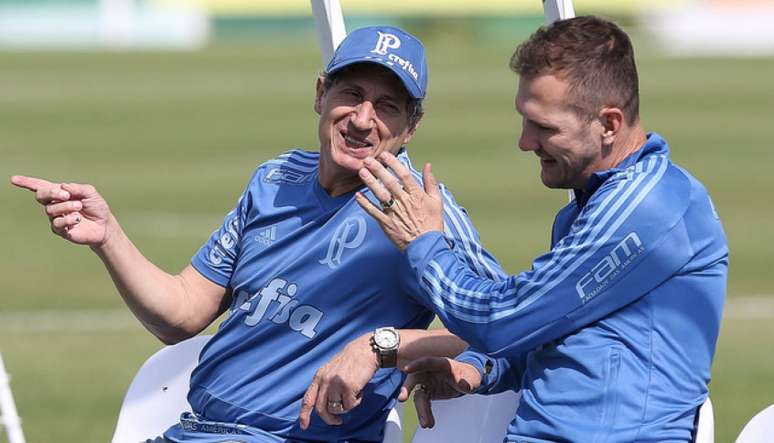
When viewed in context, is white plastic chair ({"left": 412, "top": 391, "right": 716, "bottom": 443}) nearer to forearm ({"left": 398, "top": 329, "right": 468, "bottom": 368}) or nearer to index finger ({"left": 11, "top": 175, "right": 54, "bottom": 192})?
forearm ({"left": 398, "top": 329, "right": 468, "bottom": 368})

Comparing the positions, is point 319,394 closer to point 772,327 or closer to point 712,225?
point 712,225

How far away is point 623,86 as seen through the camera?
13.9ft

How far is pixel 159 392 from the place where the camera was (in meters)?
5.28

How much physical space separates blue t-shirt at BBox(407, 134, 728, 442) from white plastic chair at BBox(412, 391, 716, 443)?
0.42m

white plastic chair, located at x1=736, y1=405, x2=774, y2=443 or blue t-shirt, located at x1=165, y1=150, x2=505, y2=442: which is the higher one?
blue t-shirt, located at x1=165, y1=150, x2=505, y2=442

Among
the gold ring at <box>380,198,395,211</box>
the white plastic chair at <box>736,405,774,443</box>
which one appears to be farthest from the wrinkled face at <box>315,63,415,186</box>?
the white plastic chair at <box>736,405,774,443</box>

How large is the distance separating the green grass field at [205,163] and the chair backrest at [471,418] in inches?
134

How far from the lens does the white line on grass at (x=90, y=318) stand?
441 inches

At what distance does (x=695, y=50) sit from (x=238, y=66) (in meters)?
12.4

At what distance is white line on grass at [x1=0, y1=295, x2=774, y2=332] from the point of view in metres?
11.2

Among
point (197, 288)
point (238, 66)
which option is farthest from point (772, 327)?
point (238, 66)

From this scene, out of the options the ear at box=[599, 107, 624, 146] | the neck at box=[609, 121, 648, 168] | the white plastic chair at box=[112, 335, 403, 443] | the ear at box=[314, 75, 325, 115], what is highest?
the ear at box=[314, 75, 325, 115]

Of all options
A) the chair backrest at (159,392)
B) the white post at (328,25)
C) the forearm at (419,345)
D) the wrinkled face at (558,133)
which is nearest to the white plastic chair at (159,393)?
the chair backrest at (159,392)

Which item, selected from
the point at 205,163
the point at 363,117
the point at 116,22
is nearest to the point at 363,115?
the point at 363,117
